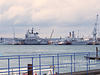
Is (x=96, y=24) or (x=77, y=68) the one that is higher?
(x=96, y=24)

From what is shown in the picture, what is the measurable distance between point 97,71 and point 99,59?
3034 cm

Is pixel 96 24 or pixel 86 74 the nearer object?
pixel 86 74

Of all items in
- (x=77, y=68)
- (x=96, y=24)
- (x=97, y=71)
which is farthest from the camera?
(x=96, y=24)

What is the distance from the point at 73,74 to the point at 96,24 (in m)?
163

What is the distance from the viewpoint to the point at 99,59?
165 ft

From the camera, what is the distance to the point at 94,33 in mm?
187625

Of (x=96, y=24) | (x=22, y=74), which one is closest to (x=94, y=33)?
(x=96, y=24)

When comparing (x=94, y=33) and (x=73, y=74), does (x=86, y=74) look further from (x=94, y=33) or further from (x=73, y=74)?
(x=94, y=33)

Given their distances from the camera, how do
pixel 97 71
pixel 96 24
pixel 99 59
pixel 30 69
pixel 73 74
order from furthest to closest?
1. pixel 96 24
2. pixel 99 59
3. pixel 97 71
4. pixel 73 74
5. pixel 30 69

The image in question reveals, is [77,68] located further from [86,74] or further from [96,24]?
[96,24]

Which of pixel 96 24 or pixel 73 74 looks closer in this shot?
pixel 73 74

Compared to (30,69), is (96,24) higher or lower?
higher

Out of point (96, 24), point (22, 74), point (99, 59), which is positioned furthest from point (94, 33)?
point (22, 74)

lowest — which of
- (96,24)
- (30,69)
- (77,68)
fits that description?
(77,68)
